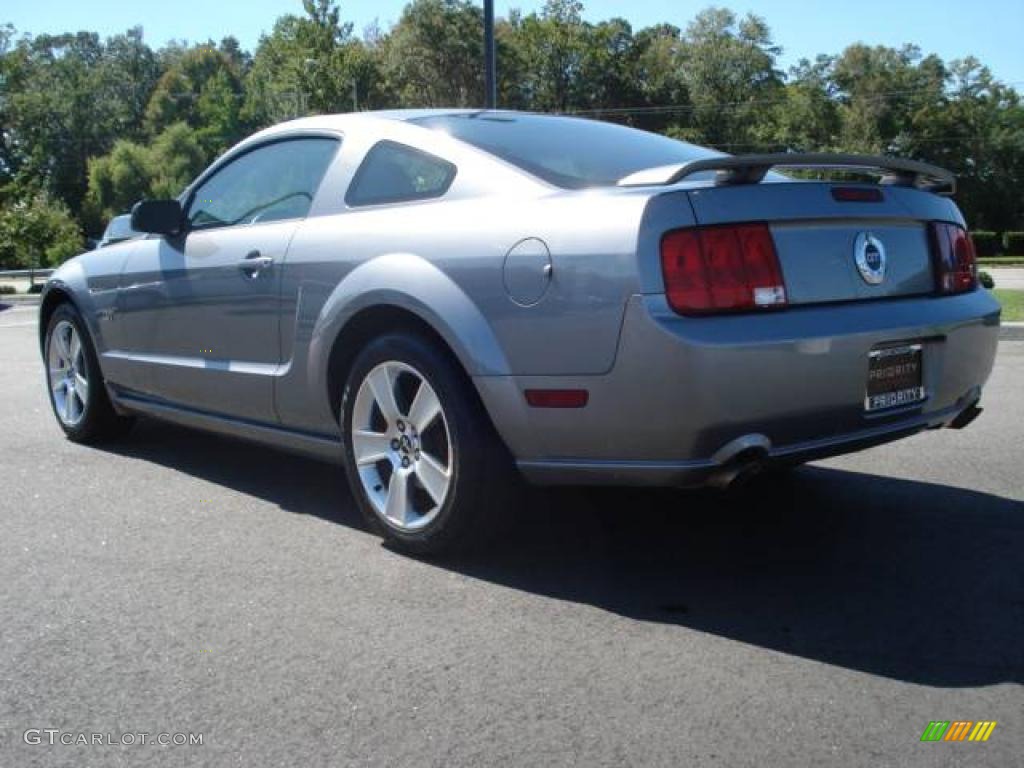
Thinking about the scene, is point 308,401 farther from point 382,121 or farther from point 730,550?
point 730,550

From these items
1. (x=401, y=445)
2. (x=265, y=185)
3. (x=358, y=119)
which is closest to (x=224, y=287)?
(x=265, y=185)

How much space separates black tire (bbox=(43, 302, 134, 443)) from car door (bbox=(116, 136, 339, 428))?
493 mm

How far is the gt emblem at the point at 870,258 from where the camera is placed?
3.66 metres

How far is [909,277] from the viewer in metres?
3.84

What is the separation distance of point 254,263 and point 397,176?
73 cm

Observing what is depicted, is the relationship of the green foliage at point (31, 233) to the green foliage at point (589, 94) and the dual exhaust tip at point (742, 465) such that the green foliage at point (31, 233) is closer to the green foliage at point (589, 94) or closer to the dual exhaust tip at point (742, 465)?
the green foliage at point (589, 94)

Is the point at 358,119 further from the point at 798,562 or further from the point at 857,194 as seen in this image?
the point at 798,562

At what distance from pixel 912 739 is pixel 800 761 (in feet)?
0.97

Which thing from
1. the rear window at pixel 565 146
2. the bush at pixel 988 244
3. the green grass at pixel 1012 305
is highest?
the rear window at pixel 565 146

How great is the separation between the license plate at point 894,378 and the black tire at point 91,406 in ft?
13.0

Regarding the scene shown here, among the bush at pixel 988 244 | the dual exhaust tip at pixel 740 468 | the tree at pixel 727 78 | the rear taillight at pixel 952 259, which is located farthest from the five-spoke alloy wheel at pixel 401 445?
the tree at pixel 727 78

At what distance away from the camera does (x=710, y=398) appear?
10.6ft

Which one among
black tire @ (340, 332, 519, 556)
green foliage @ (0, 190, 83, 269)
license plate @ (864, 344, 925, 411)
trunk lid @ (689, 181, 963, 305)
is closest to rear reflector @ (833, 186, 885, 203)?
trunk lid @ (689, 181, 963, 305)

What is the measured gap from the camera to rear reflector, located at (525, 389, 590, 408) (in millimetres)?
3416
